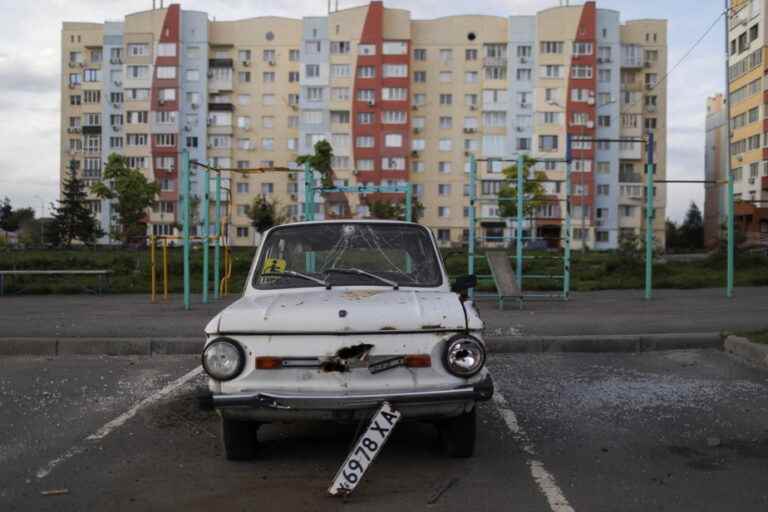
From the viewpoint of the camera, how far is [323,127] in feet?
262

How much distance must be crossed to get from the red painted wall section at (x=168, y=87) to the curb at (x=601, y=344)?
7523 cm

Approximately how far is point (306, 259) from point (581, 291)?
13.8 metres

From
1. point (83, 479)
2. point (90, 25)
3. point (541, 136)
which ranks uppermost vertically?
point (90, 25)

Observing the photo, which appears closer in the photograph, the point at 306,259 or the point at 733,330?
the point at 306,259

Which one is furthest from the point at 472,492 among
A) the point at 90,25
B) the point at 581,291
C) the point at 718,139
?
the point at 718,139

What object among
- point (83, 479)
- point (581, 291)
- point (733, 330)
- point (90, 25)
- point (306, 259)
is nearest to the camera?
point (83, 479)

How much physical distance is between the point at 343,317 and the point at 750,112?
77.3m

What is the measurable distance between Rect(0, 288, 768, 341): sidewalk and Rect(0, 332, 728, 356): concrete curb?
384mm

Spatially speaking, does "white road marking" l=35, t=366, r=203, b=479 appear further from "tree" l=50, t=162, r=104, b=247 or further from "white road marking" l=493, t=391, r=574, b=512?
"tree" l=50, t=162, r=104, b=247

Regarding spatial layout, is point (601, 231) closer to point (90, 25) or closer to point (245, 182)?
point (245, 182)

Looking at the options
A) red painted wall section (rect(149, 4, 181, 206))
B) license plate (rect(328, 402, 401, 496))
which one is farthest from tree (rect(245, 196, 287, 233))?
license plate (rect(328, 402, 401, 496))

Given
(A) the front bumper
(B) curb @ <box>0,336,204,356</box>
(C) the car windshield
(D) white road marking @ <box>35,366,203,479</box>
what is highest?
(C) the car windshield

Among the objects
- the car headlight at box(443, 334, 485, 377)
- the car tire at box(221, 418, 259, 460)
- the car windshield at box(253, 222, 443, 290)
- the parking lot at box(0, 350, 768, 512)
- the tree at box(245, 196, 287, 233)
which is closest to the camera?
the parking lot at box(0, 350, 768, 512)

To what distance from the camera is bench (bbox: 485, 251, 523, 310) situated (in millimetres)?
14789
